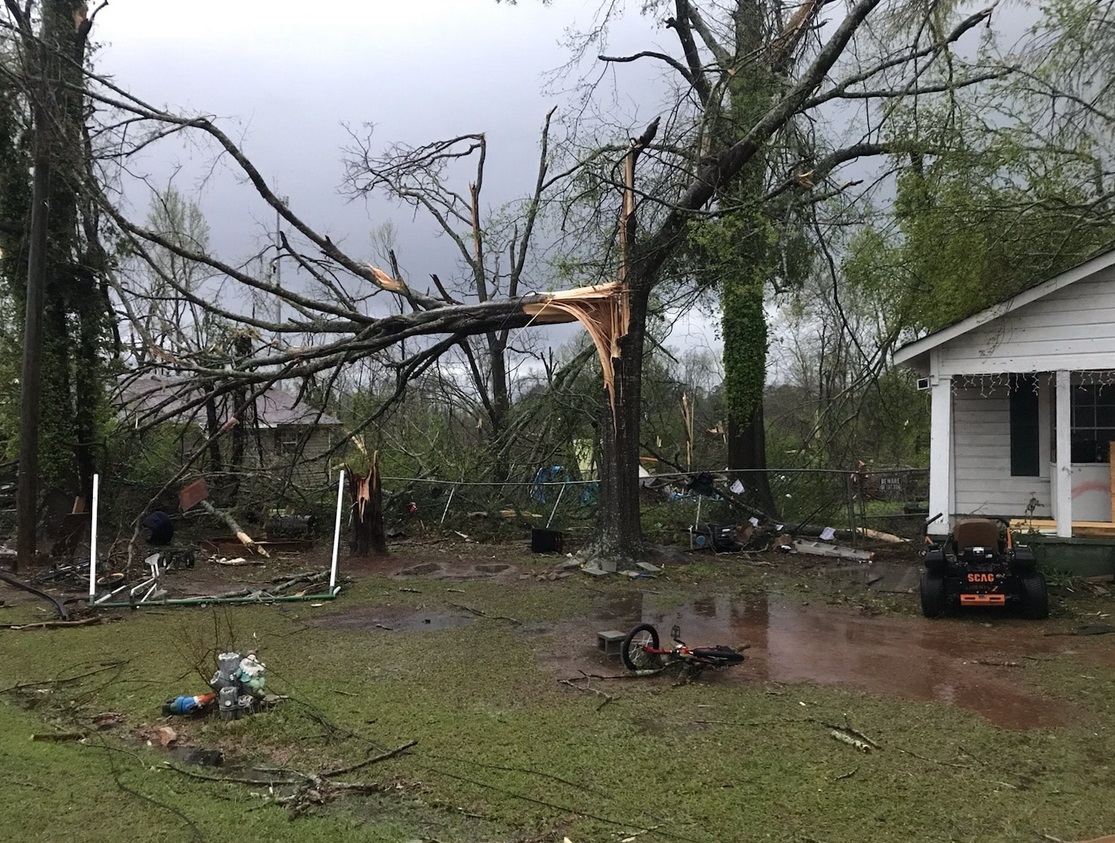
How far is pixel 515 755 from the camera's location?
4688mm

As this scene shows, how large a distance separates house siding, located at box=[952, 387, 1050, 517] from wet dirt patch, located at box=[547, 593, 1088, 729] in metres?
3.62

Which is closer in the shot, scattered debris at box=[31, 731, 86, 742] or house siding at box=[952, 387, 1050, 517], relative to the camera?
scattered debris at box=[31, 731, 86, 742]

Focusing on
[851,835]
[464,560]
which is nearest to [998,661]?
[851,835]

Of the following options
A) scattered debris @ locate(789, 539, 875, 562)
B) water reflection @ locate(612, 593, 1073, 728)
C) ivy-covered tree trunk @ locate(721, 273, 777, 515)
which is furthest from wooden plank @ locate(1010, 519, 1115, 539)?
ivy-covered tree trunk @ locate(721, 273, 777, 515)

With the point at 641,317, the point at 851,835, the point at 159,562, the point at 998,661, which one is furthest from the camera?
the point at 641,317

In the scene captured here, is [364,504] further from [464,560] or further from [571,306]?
[571,306]

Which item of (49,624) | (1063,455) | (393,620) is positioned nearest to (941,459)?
(1063,455)

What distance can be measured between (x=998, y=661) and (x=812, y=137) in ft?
29.3

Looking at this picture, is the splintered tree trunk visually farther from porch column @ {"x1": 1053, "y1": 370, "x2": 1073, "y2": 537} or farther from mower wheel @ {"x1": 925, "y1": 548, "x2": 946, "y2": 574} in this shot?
porch column @ {"x1": 1053, "y1": 370, "x2": 1073, "y2": 537}

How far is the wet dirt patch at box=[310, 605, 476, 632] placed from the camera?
8.23 metres

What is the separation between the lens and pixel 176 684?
6.08 metres

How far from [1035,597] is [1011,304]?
354 centimetres

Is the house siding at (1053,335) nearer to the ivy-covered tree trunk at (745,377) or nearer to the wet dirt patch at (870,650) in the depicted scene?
the wet dirt patch at (870,650)

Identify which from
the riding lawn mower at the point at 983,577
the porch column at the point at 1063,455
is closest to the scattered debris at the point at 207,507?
the riding lawn mower at the point at 983,577
